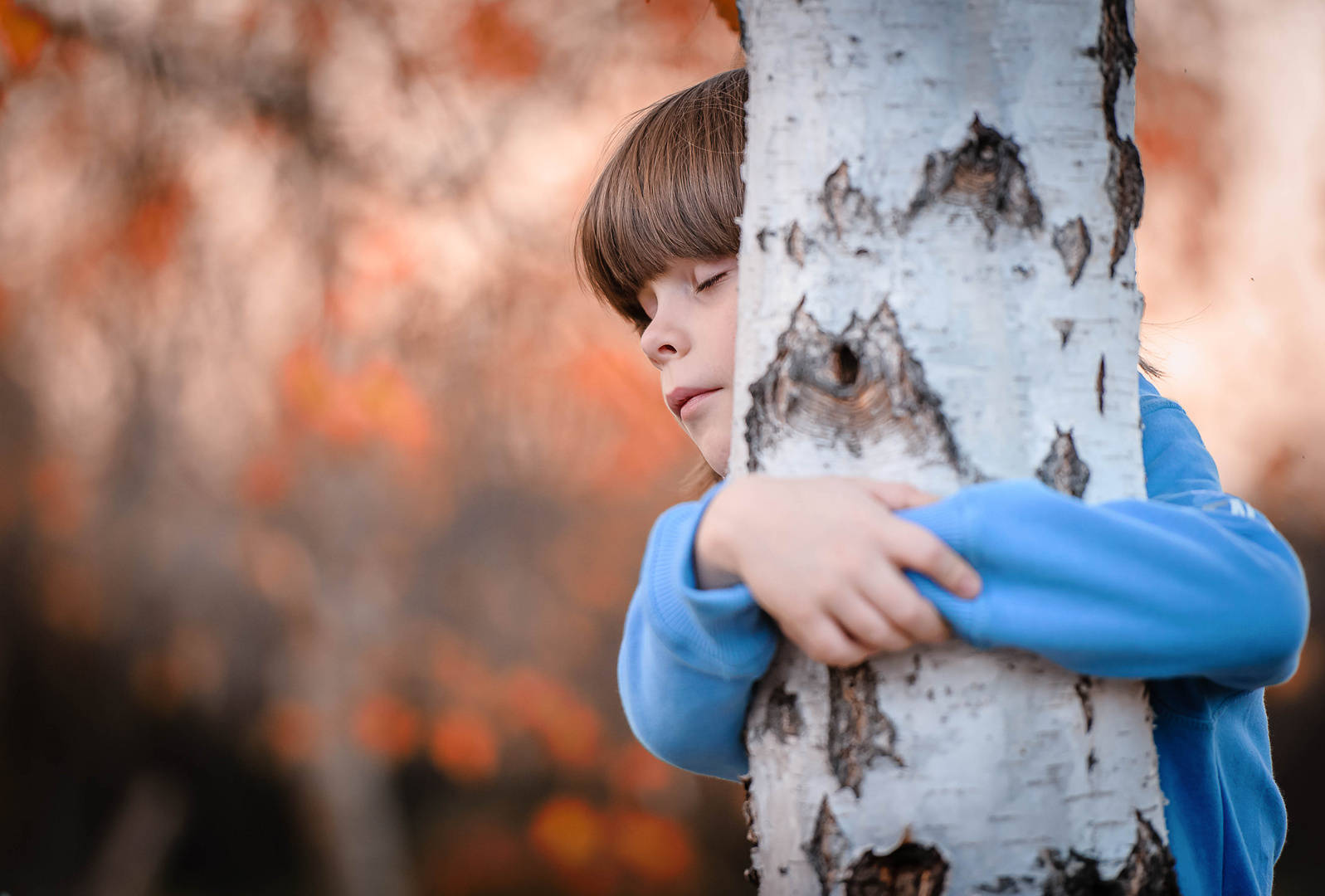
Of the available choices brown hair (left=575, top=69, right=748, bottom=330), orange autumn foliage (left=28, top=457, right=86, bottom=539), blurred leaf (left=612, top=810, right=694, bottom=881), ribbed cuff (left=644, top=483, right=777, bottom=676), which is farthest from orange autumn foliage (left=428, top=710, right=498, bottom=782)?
ribbed cuff (left=644, top=483, right=777, bottom=676)

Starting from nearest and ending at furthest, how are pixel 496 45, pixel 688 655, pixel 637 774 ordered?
pixel 688 655 < pixel 496 45 < pixel 637 774

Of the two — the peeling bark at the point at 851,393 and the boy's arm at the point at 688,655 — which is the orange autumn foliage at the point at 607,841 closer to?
the boy's arm at the point at 688,655

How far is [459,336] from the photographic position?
4.14 m

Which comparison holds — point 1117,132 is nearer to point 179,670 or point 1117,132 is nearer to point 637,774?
point 637,774

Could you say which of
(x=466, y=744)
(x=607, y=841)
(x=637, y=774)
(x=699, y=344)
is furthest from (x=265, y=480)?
(x=699, y=344)

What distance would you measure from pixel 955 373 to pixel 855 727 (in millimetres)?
270

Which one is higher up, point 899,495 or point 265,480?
point 265,480

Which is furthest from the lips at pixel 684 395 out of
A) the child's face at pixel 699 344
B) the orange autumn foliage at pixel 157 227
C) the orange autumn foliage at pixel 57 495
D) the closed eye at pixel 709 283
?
the orange autumn foliage at pixel 57 495

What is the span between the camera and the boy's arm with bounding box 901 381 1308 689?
1.96ft

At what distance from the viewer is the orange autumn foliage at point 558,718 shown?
469 cm

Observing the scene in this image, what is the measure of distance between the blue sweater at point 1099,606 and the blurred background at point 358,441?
8.02 ft

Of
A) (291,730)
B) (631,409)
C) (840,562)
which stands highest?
(631,409)

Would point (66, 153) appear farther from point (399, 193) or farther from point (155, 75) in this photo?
point (399, 193)

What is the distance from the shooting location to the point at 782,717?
0.69m
